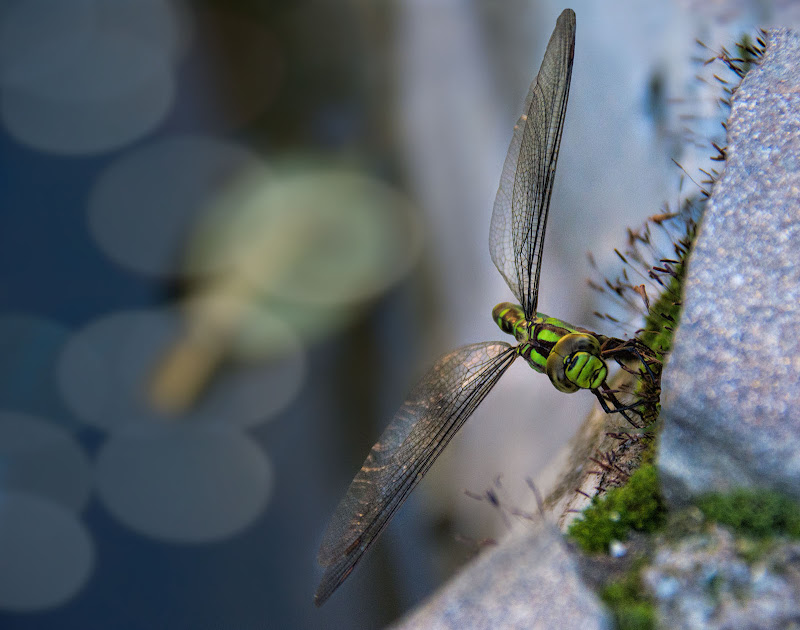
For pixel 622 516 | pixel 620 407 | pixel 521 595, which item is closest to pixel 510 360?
pixel 620 407

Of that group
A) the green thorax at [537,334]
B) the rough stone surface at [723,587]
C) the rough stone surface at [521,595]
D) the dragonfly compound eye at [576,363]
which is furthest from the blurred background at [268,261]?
the rough stone surface at [723,587]

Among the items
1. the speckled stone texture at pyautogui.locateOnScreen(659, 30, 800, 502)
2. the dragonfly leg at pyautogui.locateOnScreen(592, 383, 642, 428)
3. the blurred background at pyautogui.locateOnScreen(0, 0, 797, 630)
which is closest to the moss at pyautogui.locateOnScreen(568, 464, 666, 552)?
the speckled stone texture at pyautogui.locateOnScreen(659, 30, 800, 502)

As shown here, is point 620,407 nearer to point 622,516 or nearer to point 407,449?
point 622,516

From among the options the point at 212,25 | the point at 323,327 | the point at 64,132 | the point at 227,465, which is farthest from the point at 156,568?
the point at 212,25

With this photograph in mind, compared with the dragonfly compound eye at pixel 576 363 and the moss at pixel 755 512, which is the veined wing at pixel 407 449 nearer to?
the dragonfly compound eye at pixel 576 363

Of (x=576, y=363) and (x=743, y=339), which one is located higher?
(x=743, y=339)

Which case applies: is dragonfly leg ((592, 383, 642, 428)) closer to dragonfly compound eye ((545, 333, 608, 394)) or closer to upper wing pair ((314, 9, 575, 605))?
dragonfly compound eye ((545, 333, 608, 394))
